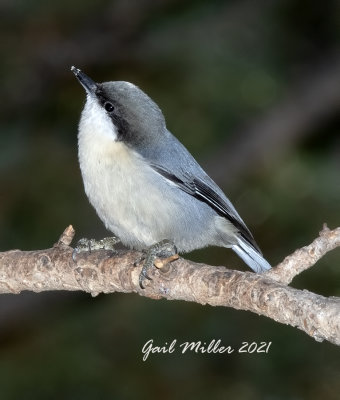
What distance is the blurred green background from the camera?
5551 millimetres

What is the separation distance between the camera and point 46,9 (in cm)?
665

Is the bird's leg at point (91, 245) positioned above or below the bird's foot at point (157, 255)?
above

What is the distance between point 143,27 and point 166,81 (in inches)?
18.9

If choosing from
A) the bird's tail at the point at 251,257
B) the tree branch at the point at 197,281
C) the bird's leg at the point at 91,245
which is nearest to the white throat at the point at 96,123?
the bird's leg at the point at 91,245

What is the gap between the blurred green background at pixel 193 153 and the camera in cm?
555

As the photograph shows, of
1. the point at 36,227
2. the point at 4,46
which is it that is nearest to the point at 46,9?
the point at 4,46

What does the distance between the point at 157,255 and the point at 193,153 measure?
8.39ft

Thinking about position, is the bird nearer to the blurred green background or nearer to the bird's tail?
the bird's tail

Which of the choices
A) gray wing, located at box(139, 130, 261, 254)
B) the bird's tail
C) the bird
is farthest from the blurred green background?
gray wing, located at box(139, 130, 261, 254)

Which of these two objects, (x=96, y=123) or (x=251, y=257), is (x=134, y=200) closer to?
(x=96, y=123)

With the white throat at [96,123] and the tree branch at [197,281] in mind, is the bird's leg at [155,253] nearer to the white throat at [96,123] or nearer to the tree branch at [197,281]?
the tree branch at [197,281]

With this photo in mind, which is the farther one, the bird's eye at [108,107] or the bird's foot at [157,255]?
the bird's eye at [108,107]

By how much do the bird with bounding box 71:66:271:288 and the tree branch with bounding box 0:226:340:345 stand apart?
0.33 m

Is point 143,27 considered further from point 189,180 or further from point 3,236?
point 189,180
